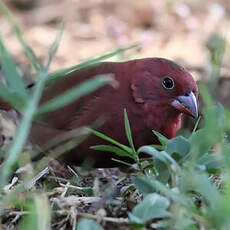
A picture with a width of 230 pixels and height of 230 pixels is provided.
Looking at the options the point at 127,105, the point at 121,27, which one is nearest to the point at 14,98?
the point at 127,105

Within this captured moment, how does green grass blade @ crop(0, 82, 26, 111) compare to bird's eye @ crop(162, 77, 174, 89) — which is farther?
bird's eye @ crop(162, 77, 174, 89)

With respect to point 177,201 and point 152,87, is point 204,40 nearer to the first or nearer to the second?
point 152,87

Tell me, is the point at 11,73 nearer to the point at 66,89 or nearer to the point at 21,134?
the point at 21,134

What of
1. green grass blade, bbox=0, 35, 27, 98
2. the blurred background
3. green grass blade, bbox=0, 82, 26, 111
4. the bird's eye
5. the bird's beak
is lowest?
the blurred background

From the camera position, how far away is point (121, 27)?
701 centimetres

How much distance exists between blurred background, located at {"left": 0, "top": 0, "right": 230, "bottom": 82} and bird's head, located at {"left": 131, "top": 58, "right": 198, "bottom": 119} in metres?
2.22

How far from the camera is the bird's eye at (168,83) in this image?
3.91 meters

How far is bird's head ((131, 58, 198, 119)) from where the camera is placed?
151 inches

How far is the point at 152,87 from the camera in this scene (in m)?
4.02

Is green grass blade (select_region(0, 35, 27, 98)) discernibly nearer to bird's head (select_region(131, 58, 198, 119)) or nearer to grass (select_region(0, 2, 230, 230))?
grass (select_region(0, 2, 230, 230))

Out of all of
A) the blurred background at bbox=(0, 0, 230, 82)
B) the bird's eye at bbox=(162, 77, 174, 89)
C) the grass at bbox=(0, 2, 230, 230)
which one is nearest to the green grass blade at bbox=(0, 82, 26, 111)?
the grass at bbox=(0, 2, 230, 230)

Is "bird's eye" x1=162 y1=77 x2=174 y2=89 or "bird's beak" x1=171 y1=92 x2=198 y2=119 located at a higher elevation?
"bird's eye" x1=162 y1=77 x2=174 y2=89

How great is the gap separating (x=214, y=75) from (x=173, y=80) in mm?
1282

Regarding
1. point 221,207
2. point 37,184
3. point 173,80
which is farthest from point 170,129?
point 221,207
